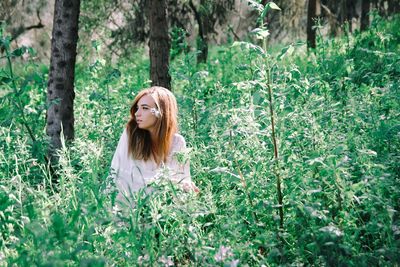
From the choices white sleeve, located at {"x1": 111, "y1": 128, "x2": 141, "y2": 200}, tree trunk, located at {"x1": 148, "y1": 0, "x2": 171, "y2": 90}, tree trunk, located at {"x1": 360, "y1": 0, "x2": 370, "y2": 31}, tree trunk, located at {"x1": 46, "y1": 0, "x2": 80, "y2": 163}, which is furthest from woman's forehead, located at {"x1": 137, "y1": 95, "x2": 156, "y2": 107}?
tree trunk, located at {"x1": 360, "y1": 0, "x2": 370, "y2": 31}

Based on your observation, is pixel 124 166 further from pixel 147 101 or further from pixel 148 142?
pixel 147 101

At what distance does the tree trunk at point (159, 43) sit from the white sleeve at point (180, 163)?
7.55ft

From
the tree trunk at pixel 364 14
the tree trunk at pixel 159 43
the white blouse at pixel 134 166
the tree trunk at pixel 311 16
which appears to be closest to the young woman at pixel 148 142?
the white blouse at pixel 134 166

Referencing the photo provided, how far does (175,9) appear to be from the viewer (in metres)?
13.4

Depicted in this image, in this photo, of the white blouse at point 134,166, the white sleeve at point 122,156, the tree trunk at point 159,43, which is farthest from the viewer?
the tree trunk at point 159,43

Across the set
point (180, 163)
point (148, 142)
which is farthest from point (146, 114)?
point (180, 163)

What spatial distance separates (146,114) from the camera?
4.24 metres

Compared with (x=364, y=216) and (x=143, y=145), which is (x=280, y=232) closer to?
(x=364, y=216)

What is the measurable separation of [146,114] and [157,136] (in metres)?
0.18

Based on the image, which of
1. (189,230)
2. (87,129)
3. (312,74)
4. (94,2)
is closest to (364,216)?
(189,230)

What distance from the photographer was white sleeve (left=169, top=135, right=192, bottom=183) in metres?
3.38

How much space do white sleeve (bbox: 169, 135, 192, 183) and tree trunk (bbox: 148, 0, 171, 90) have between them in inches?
90.6

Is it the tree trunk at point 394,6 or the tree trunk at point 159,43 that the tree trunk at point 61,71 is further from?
the tree trunk at point 394,6

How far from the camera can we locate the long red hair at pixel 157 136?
425cm
